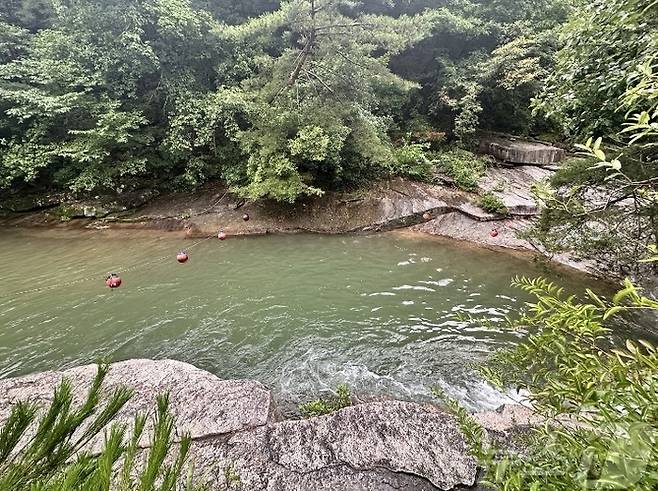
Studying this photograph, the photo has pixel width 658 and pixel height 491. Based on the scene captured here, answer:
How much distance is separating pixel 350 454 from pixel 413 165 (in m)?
8.84

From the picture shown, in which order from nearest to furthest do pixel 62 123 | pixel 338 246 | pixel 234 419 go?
pixel 234 419 → pixel 338 246 → pixel 62 123

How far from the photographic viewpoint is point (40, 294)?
6125mm

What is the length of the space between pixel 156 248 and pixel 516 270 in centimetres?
757

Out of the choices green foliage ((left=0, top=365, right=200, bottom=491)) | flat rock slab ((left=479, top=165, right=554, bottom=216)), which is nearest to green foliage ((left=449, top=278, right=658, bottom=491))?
green foliage ((left=0, top=365, right=200, bottom=491))

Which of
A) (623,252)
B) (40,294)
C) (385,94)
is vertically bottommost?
(40,294)

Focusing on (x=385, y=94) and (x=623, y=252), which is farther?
(x=385, y=94)

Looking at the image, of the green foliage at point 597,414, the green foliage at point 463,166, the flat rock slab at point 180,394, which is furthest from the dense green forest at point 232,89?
the green foliage at point 597,414

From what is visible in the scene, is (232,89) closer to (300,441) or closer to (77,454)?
(300,441)

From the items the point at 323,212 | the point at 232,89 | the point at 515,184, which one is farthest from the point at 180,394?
the point at 515,184

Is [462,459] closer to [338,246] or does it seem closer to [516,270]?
[516,270]

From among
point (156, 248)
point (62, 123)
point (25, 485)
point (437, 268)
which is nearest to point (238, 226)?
point (156, 248)

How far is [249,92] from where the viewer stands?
930 cm

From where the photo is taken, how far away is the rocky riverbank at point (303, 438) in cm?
235

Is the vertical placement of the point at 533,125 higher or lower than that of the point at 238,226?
higher
